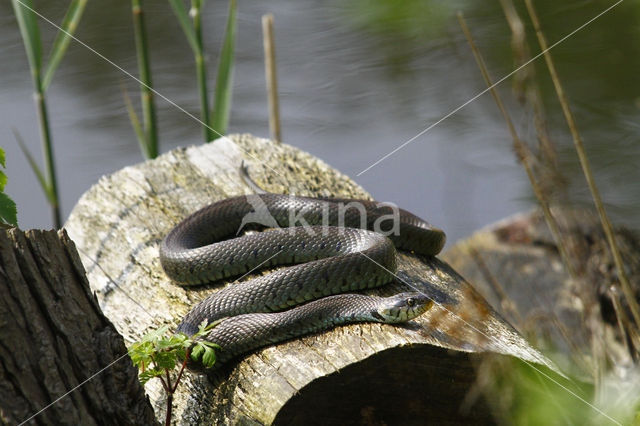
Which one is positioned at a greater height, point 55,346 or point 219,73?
point 219,73

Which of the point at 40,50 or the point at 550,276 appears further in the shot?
the point at 550,276

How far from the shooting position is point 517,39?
2.57m

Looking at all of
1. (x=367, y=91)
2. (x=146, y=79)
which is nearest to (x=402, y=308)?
(x=146, y=79)

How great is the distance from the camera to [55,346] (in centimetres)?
217

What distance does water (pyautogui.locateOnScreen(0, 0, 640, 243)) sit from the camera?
7151 mm

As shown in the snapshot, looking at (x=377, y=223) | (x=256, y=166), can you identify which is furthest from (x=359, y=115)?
(x=377, y=223)

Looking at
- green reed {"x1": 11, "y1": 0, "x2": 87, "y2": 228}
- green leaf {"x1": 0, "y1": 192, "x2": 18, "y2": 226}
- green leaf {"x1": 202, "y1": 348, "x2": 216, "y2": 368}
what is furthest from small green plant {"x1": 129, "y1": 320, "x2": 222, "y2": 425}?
green reed {"x1": 11, "y1": 0, "x2": 87, "y2": 228}

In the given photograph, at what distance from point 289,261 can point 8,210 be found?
1501mm

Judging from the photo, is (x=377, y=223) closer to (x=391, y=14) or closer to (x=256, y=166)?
(x=256, y=166)

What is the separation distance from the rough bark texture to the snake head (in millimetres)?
974

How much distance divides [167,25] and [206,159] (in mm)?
4574

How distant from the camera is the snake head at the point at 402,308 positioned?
8.94ft

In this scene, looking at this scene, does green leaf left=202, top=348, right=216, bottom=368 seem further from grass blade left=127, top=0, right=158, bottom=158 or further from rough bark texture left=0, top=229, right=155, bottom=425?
grass blade left=127, top=0, right=158, bottom=158

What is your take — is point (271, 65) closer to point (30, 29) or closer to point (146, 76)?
point (146, 76)
